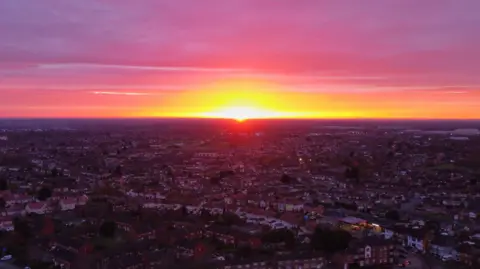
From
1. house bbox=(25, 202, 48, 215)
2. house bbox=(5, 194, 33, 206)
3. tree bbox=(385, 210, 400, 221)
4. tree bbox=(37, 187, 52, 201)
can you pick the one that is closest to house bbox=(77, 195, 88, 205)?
house bbox=(25, 202, 48, 215)

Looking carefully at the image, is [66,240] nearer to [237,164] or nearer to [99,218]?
[99,218]

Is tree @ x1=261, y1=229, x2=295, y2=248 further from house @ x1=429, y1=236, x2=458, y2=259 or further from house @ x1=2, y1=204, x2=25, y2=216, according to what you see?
house @ x1=2, y1=204, x2=25, y2=216

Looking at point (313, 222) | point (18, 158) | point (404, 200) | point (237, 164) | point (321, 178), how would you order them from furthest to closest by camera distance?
point (18, 158) < point (237, 164) < point (321, 178) < point (404, 200) < point (313, 222)

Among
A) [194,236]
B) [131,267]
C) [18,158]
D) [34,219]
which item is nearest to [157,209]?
[34,219]

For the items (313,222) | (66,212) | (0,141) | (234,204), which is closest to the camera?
(313,222)

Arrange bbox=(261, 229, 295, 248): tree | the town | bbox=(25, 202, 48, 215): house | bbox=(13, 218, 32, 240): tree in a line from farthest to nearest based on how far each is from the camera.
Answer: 1. bbox=(25, 202, 48, 215): house
2. bbox=(13, 218, 32, 240): tree
3. bbox=(261, 229, 295, 248): tree
4. the town

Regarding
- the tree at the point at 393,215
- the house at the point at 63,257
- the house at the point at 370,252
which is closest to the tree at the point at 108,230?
the house at the point at 63,257
